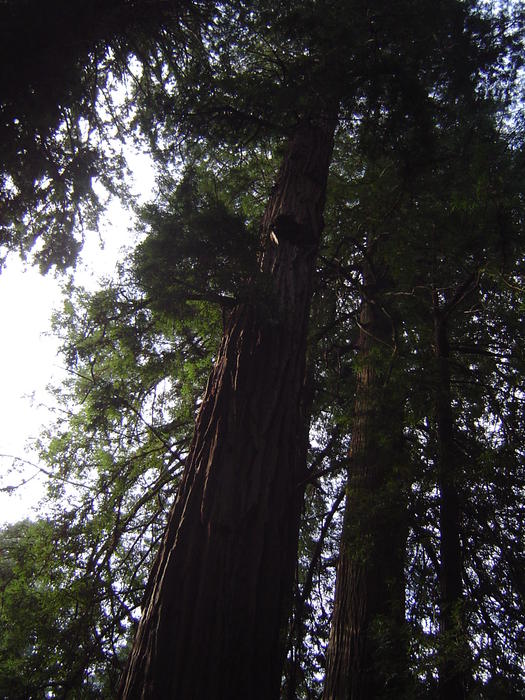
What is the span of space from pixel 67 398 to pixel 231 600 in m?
4.05

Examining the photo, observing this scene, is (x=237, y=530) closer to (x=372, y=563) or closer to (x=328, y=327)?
(x=372, y=563)

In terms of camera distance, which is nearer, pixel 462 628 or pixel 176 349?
pixel 462 628

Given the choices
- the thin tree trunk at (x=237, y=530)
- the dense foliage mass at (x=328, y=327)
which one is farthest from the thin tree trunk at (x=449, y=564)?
the thin tree trunk at (x=237, y=530)

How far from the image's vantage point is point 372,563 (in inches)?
106

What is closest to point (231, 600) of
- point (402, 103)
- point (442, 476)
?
point (442, 476)

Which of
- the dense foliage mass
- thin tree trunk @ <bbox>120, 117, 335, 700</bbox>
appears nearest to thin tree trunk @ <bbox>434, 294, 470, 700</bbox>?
the dense foliage mass

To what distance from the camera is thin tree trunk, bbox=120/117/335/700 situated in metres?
1.78

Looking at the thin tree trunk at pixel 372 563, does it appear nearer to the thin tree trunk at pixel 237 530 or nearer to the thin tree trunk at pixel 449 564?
the thin tree trunk at pixel 449 564

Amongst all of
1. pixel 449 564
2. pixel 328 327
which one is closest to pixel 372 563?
pixel 449 564

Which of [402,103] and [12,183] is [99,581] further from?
[402,103]

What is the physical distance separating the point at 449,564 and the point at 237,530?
→ 44.8 inches

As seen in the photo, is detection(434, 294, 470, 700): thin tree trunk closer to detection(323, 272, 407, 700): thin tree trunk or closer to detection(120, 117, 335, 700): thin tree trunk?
detection(323, 272, 407, 700): thin tree trunk

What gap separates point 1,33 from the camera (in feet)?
9.46

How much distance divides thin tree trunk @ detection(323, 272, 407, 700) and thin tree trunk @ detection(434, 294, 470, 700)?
0.82ft
